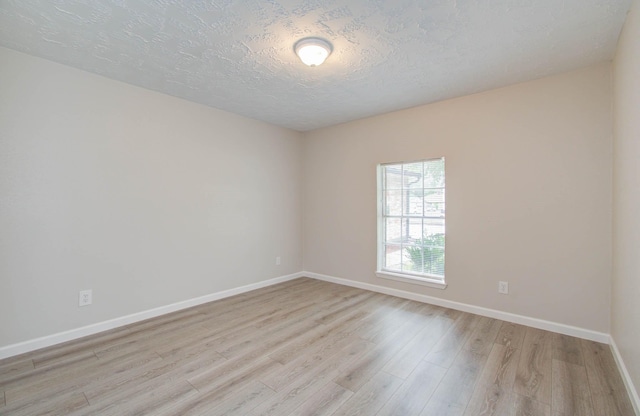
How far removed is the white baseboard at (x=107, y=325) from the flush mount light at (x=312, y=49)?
3.06 metres

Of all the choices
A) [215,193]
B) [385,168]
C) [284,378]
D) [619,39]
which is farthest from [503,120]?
[215,193]

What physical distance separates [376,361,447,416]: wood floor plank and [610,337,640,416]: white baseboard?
1058 millimetres

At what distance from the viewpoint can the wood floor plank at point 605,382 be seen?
175 cm

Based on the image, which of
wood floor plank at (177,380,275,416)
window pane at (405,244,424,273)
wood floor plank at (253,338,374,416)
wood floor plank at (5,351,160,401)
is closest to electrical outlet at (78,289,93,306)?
wood floor plank at (5,351,160,401)

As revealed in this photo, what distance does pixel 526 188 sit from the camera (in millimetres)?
2951

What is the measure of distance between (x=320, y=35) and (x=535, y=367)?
9.98 ft

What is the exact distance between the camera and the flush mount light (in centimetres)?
222

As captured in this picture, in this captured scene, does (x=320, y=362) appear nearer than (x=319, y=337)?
Yes

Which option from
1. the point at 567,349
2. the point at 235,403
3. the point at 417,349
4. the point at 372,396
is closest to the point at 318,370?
the point at 372,396

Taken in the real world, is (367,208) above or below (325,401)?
above

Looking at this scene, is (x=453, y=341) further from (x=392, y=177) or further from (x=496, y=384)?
(x=392, y=177)

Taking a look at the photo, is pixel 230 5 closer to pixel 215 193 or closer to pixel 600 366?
pixel 215 193

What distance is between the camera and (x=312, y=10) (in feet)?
6.23

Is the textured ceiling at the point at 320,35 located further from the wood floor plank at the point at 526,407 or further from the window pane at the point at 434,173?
the wood floor plank at the point at 526,407
